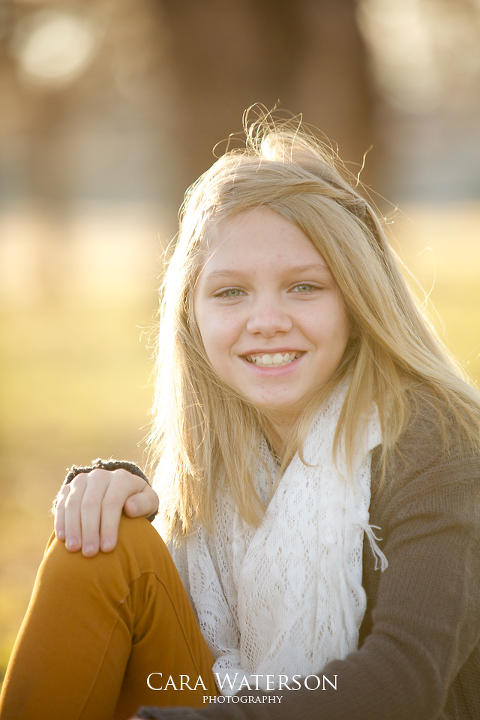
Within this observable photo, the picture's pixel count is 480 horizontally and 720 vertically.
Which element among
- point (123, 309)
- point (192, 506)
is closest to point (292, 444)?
point (192, 506)

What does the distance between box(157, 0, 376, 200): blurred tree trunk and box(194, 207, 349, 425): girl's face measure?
392 centimetres

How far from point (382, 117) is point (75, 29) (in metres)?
3.59

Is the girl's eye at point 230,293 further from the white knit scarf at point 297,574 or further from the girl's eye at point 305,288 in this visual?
the white knit scarf at point 297,574

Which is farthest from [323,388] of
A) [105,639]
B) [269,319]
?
[105,639]

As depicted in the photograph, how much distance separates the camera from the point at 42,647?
164 cm

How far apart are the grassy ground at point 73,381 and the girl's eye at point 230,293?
0.61 metres

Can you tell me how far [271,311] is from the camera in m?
1.92

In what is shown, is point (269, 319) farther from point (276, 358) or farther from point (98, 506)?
point (98, 506)

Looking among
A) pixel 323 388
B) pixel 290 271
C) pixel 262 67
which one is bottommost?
pixel 323 388

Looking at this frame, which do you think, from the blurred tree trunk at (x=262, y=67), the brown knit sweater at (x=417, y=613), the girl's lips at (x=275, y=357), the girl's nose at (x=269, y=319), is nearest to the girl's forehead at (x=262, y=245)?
the girl's nose at (x=269, y=319)

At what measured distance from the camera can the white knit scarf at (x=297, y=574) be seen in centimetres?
177

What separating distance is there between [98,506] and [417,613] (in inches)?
33.4

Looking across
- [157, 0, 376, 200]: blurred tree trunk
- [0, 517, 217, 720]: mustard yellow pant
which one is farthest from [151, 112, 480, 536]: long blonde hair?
[157, 0, 376, 200]: blurred tree trunk

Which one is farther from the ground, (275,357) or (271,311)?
(271,311)
